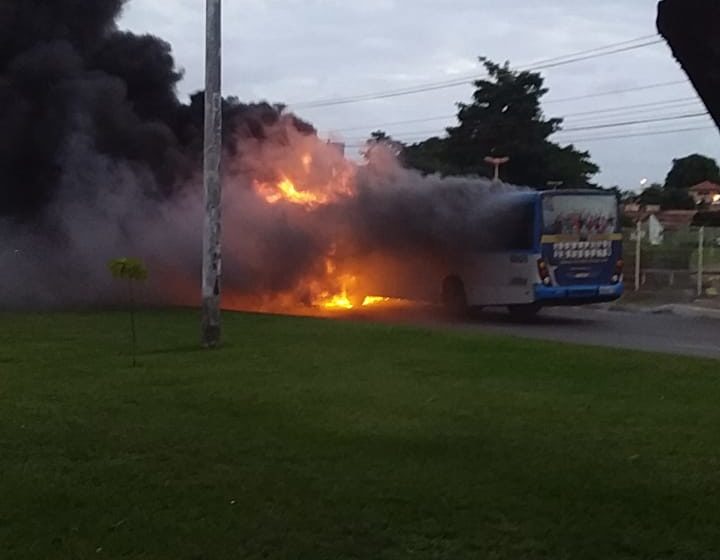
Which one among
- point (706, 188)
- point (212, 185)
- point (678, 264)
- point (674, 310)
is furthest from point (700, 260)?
point (706, 188)

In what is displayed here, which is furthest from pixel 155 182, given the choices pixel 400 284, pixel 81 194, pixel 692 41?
pixel 692 41

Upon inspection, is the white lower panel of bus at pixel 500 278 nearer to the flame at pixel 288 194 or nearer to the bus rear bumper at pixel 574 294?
the bus rear bumper at pixel 574 294

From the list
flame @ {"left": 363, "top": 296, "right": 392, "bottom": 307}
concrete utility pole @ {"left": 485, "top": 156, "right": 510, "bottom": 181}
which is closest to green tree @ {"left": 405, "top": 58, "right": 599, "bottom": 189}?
concrete utility pole @ {"left": 485, "top": 156, "right": 510, "bottom": 181}

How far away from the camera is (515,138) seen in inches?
1697

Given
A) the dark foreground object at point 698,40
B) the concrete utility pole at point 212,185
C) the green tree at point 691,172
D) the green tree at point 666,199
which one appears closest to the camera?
the dark foreground object at point 698,40

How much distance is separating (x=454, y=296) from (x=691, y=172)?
181 feet

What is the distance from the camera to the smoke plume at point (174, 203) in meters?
21.6

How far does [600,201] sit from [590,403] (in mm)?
11703

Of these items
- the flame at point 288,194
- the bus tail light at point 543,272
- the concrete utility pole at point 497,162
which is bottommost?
the bus tail light at point 543,272

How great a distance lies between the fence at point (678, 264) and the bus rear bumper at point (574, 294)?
5.79 m

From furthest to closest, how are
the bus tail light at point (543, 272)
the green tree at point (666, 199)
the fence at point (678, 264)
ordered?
the green tree at point (666, 199) → the fence at point (678, 264) → the bus tail light at point (543, 272)

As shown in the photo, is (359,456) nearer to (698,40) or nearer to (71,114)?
(698,40)

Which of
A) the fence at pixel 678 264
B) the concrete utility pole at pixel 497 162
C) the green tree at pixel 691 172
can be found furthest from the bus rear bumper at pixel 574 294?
the green tree at pixel 691 172

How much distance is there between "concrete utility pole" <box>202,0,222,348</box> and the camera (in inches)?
523
